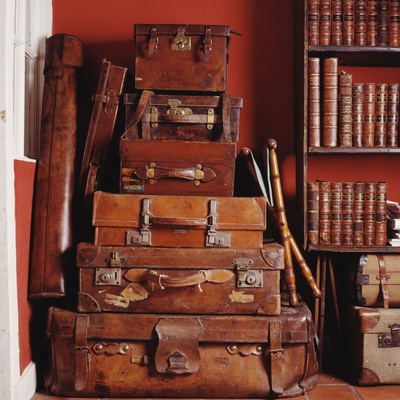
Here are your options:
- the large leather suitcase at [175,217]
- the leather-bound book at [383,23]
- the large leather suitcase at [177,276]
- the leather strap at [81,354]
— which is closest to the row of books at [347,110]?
the leather-bound book at [383,23]

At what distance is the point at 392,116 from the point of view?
2.72 meters

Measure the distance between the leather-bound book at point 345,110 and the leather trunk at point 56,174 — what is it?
1351 mm

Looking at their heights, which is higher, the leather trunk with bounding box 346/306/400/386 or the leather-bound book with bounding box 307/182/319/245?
the leather-bound book with bounding box 307/182/319/245

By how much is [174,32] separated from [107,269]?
1.20 metres

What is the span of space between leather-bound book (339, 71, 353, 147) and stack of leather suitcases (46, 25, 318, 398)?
1.94 ft

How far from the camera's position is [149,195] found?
2480mm

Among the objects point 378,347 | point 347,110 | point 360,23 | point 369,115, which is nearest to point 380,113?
point 369,115

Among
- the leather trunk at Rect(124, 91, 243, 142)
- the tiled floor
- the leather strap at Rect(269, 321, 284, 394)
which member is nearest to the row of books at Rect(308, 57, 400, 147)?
the leather trunk at Rect(124, 91, 243, 142)

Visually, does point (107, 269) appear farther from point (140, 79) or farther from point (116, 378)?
point (140, 79)

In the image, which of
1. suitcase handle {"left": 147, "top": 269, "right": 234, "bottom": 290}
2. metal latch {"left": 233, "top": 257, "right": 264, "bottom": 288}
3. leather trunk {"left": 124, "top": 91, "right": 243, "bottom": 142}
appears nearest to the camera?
suitcase handle {"left": 147, "top": 269, "right": 234, "bottom": 290}

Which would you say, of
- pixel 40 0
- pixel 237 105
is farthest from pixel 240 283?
pixel 40 0

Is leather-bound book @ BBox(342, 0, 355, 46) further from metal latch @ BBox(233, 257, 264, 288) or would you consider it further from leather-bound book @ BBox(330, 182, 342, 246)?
metal latch @ BBox(233, 257, 264, 288)

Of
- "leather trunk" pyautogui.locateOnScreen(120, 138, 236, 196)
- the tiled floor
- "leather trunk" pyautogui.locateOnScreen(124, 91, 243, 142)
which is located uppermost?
"leather trunk" pyautogui.locateOnScreen(124, 91, 243, 142)

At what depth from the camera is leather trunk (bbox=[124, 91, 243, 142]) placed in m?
2.57
